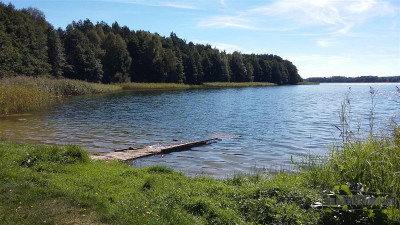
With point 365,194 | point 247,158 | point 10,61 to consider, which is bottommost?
point 247,158

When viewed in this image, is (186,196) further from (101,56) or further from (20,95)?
(101,56)

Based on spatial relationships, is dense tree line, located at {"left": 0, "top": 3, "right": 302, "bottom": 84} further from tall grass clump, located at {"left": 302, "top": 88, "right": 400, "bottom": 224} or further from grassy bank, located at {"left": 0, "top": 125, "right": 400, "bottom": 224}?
tall grass clump, located at {"left": 302, "top": 88, "right": 400, "bottom": 224}

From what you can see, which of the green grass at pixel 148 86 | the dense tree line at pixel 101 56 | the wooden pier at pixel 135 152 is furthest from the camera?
the green grass at pixel 148 86

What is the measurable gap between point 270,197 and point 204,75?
110467mm

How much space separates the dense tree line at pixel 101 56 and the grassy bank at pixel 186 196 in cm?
4448

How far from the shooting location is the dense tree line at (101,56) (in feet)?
184

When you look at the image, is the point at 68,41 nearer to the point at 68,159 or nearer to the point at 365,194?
the point at 68,159

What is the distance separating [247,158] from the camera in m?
13.4

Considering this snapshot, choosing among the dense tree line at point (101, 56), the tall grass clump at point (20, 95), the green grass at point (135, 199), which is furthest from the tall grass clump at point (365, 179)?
the dense tree line at point (101, 56)

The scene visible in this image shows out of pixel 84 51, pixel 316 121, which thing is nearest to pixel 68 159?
pixel 316 121

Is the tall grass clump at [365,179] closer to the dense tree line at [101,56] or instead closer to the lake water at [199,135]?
the lake water at [199,135]

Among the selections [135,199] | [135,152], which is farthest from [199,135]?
[135,199]

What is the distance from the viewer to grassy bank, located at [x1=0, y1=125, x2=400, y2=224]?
5.27m

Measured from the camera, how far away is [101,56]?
83.8 meters
